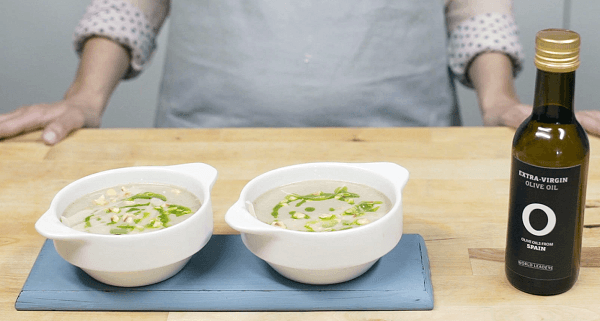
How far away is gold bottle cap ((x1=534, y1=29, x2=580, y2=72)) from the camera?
0.60 metres

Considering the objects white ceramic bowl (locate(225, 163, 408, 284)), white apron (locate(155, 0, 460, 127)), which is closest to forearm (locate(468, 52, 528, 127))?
white apron (locate(155, 0, 460, 127))

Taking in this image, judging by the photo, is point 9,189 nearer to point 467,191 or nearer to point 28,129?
point 28,129

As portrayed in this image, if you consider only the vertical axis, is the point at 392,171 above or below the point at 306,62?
above

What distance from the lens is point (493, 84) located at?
1.55 m

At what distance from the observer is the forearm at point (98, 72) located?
5.12ft

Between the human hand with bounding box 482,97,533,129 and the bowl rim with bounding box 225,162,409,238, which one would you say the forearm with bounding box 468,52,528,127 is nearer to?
the human hand with bounding box 482,97,533,129

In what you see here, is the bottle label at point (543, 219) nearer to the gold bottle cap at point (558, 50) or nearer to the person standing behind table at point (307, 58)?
the gold bottle cap at point (558, 50)

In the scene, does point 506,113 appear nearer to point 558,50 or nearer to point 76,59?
point 558,50

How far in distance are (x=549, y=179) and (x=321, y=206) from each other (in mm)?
256

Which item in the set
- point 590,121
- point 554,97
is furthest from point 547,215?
point 590,121

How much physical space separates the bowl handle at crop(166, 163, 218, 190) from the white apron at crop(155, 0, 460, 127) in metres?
0.74

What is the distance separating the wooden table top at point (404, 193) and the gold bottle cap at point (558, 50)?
27 centimetres

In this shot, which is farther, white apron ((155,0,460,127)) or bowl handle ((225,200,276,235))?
white apron ((155,0,460,127))

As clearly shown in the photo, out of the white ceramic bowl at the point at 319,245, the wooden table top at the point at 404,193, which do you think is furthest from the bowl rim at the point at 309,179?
the wooden table top at the point at 404,193
